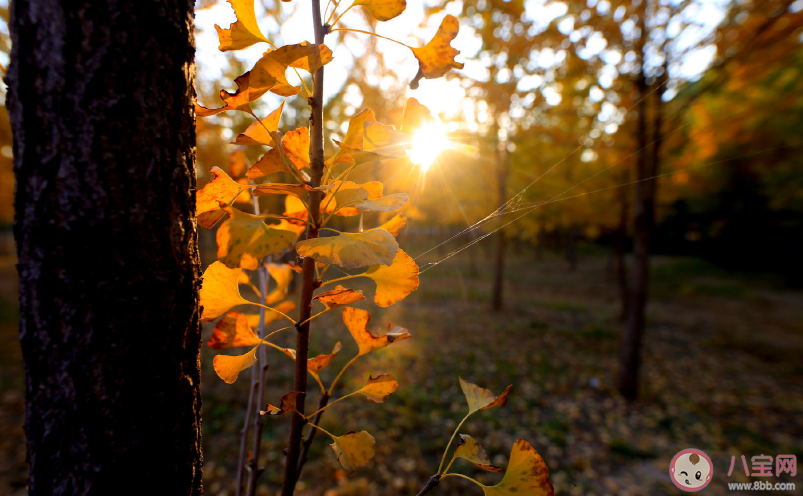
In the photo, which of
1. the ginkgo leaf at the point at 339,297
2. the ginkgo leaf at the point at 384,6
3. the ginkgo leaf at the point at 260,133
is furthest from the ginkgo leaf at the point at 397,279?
the ginkgo leaf at the point at 384,6

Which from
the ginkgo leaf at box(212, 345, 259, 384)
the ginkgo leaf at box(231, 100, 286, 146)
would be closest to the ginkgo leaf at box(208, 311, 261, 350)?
the ginkgo leaf at box(212, 345, 259, 384)

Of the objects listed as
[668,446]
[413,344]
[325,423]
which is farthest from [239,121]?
[668,446]

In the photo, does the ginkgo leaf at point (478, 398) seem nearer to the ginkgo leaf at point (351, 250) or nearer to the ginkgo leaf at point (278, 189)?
the ginkgo leaf at point (351, 250)

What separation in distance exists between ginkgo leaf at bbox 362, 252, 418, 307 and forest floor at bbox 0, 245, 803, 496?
2.07 feet

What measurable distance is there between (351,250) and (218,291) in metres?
0.30

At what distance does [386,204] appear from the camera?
51 centimetres

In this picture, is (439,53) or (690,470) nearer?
(439,53)

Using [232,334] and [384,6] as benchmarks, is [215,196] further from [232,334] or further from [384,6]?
[384,6]

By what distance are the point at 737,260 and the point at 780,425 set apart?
14902 mm

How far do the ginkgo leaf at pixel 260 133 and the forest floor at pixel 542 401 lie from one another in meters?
0.72

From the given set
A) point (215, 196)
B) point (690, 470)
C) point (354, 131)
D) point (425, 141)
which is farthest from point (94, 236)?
point (690, 470)

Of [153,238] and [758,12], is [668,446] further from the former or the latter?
[153,238]

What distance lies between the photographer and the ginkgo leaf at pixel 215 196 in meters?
0.52

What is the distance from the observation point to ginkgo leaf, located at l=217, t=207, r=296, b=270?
447 mm
